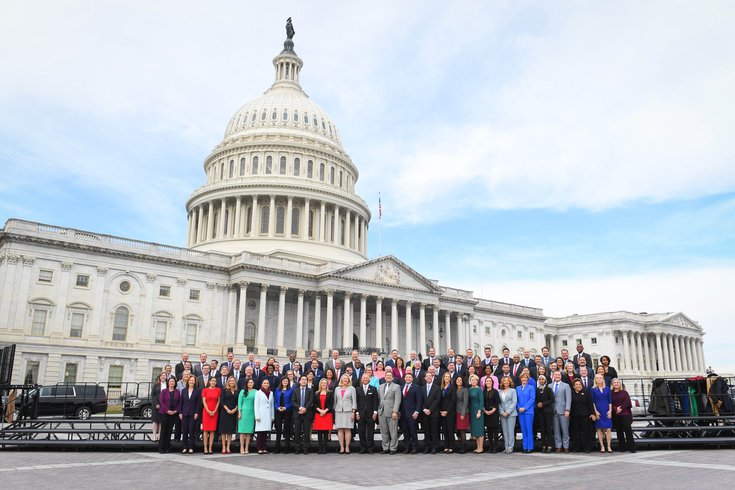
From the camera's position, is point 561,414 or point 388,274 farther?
point 388,274

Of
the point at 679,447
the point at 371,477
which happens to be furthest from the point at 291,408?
the point at 679,447

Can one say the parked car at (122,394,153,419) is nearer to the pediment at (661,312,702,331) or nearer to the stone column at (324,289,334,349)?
the stone column at (324,289,334,349)

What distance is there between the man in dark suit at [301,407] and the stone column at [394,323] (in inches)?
1918

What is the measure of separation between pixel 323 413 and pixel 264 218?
199ft

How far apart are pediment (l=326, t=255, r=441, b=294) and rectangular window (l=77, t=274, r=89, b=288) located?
2258 cm

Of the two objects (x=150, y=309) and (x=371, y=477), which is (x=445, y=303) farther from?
(x=371, y=477)

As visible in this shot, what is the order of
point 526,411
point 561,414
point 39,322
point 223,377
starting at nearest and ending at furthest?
point 561,414, point 526,411, point 223,377, point 39,322

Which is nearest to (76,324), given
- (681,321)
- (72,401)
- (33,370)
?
(33,370)

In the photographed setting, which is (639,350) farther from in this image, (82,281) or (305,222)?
(82,281)

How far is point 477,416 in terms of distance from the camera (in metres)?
16.7

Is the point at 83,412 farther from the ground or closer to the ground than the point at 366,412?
closer to the ground

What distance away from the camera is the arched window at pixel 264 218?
7477 cm

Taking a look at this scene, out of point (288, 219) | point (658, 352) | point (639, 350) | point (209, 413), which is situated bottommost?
point (209, 413)

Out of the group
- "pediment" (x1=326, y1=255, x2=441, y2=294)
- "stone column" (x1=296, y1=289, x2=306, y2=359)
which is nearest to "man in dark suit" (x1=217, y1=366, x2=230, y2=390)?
"stone column" (x1=296, y1=289, x2=306, y2=359)
